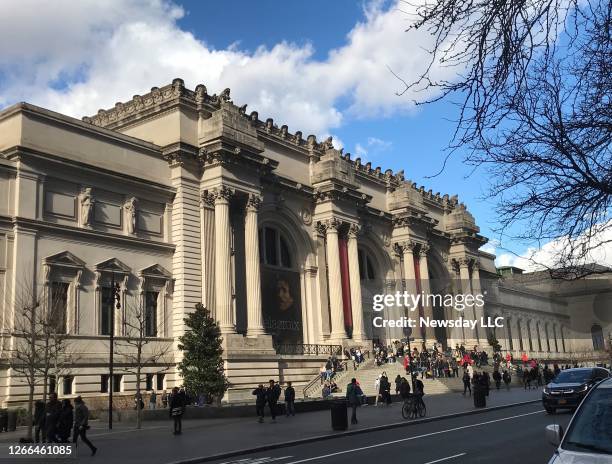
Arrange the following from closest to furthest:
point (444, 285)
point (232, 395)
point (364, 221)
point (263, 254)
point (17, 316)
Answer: point (17, 316) < point (232, 395) < point (263, 254) < point (364, 221) < point (444, 285)

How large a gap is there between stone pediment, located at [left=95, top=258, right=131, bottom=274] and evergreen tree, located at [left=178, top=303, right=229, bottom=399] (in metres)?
4.45

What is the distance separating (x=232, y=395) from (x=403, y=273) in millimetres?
28219

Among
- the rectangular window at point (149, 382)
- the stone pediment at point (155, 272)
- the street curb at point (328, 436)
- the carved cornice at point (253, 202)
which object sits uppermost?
the carved cornice at point (253, 202)

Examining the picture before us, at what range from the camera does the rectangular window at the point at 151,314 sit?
3816 centimetres

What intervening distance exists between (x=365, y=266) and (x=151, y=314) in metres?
25.4

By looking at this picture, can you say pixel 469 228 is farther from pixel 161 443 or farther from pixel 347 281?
pixel 161 443

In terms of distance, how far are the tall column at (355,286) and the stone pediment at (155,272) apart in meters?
17.4

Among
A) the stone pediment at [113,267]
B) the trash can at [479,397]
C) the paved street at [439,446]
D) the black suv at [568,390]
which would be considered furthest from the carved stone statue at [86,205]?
the black suv at [568,390]

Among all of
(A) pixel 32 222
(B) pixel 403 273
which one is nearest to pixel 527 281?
(B) pixel 403 273

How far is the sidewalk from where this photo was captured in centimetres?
1784

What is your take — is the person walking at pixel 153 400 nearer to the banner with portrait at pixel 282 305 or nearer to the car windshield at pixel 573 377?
the banner with portrait at pixel 282 305

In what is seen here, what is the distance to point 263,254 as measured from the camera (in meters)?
47.5

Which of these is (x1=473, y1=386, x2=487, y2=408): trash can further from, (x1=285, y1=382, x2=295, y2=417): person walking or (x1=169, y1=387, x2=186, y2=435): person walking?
(x1=169, y1=387, x2=186, y2=435): person walking

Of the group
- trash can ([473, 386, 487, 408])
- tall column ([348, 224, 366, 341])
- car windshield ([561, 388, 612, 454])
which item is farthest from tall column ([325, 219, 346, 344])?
car windshield ([561, 388, 612, 454])
